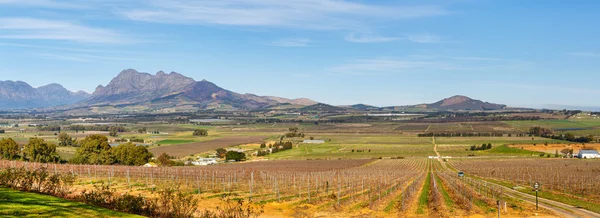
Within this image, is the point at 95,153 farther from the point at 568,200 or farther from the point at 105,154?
the point at 568,200

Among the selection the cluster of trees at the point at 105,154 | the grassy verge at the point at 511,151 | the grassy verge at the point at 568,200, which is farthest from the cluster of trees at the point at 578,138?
the cluster of trees at the point at 105,154

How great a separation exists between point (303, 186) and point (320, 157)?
230ft

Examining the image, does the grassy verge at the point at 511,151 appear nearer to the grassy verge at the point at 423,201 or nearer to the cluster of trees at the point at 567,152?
the cluster of trees at the point at 567,152

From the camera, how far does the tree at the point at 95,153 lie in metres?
86.0

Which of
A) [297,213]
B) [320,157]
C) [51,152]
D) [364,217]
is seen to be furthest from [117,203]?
[320,157]

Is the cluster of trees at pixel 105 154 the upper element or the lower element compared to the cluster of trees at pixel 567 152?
upper

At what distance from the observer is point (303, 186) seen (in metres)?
51.2

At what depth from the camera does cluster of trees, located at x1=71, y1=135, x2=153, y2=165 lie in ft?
284

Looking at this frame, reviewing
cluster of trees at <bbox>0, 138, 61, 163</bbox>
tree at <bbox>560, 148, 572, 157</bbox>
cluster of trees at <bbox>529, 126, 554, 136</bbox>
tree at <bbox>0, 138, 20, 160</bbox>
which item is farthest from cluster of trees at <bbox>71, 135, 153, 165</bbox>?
cluster of trees at <bbox>529, 126, 554, 136</bbox>

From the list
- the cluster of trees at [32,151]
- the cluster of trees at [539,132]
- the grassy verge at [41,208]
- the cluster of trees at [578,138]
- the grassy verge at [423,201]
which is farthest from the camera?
the cluster of trees at [539,132]

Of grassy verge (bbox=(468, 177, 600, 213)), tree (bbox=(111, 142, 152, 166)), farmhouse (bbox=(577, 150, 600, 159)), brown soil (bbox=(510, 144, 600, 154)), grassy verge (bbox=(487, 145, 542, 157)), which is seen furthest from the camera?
brown soil (bbox=(510, 144, 600, 154))

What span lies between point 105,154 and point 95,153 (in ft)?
6.26

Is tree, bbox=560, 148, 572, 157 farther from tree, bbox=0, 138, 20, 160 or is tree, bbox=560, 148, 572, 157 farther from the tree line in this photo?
tree, bbox=0, 138, 20, 160

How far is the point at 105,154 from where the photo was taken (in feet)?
285
